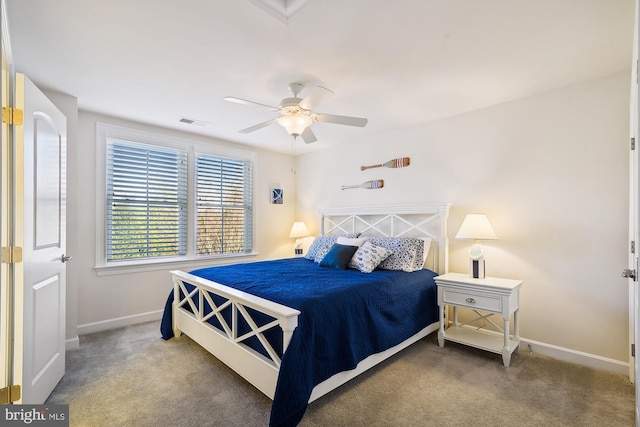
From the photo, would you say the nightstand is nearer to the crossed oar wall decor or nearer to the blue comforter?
the blue comforter

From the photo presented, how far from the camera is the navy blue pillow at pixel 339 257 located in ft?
10.9

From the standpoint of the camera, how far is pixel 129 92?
9.52 ft

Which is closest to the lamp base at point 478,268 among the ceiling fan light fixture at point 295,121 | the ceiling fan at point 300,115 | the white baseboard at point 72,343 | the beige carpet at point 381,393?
the beige carpet at point 381,393

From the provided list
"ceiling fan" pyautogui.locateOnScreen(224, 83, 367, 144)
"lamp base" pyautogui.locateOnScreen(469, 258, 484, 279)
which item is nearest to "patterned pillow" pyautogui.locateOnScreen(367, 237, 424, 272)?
"lamp base" pyautogui.locateOnScreen(469, 258, 484, 279)

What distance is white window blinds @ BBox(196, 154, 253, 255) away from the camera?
171 inches

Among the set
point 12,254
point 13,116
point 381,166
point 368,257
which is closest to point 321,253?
point 368,257

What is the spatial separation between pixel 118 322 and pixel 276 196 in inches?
109

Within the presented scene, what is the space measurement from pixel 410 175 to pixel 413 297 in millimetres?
1632

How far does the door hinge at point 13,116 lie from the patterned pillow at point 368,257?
2.80 meters

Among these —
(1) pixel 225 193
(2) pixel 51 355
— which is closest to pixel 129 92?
(1) pixel 225 193

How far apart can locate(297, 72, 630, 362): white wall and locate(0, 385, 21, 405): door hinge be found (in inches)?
145

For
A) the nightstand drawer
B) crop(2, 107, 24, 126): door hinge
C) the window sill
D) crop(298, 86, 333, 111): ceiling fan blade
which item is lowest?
the nightstand drawer

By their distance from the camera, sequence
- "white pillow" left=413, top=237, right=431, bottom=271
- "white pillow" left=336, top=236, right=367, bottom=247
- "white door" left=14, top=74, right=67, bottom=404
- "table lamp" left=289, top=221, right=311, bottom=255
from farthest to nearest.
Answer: "table lamp" left=289, top=221, right=311, bottom=255 < "white pillow" left=336, top=236, right=367, bottom=247 < "white pillow" left=413, top=237, right=431, bottom=271 < "white door" left=14, top=74, right=67, bottom=404

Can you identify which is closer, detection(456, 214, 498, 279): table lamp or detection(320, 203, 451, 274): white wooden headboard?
detection(456, 214, 498, 279): table lamp
